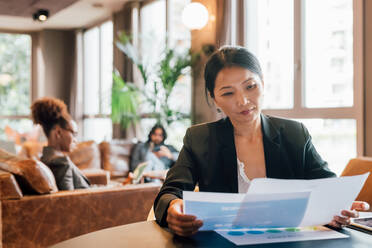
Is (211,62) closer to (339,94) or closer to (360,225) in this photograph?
(360,225)

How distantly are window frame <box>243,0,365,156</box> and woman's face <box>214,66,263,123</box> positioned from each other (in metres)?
2.20

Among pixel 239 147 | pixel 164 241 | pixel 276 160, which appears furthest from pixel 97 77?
pixel 164 241

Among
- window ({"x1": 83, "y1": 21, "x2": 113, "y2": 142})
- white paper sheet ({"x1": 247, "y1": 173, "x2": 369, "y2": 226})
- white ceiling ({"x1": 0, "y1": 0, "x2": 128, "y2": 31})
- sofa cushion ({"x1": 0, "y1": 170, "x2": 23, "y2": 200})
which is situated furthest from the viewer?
window ({"x1": 83, "y1": 21, "x2": 113, "y2": 142})

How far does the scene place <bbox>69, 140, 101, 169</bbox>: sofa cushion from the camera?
531cm

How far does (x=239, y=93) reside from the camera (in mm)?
1397

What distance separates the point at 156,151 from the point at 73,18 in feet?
15.6

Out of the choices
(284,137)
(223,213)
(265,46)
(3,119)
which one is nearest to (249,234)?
(223,213)

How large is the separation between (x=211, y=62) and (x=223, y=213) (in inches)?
26.6

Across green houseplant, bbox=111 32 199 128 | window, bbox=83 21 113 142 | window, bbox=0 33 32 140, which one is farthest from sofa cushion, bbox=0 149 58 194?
window, bbox=0 33 32 140

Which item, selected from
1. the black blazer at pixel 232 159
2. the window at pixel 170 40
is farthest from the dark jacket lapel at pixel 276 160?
the window at pixel 170 40

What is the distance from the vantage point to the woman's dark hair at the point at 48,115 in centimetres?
303

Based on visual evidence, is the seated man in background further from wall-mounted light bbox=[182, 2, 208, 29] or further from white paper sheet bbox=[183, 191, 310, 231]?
white paper sheet bbox=[183, 191, 310, 231]

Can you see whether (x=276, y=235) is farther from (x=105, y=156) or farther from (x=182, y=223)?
(x=105, y=156)

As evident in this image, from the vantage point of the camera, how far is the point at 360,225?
44.1 inches
